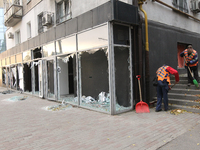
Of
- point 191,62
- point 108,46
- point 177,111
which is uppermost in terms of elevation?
point 108,46

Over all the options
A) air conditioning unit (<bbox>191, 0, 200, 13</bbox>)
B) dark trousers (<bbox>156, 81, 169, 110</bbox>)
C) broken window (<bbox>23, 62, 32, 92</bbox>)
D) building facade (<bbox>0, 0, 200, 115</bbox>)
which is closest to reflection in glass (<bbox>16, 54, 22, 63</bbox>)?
broken window (<bbox>23, 62, 32, 92</bbox>)

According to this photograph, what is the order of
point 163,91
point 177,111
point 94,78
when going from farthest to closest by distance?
point 94,78, point 163,91, point 177,111

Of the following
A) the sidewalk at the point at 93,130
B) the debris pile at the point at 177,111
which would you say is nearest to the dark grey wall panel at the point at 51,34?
the sidewalk at the point at 93,130

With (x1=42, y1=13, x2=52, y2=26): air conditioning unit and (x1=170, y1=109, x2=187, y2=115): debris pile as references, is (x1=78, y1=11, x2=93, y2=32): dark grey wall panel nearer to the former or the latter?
(x1=42, y1=13, x2=52, y2=26): air conditioning unit

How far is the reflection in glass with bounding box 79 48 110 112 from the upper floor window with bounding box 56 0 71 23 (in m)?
2.80

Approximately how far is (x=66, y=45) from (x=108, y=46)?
3.14 metres

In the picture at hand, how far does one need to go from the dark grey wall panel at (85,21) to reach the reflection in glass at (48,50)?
9.43 ft

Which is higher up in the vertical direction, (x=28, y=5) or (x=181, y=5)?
(x=28, y=5)

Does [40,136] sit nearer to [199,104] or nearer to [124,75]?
[124,75]

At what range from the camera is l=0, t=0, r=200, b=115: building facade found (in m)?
6.44

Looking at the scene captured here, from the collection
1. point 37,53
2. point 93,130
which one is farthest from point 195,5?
point 37,53

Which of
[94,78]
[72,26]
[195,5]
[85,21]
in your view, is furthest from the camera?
[195,5]

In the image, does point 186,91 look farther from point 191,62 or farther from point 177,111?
point 177,111

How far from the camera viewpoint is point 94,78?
8.61 m
